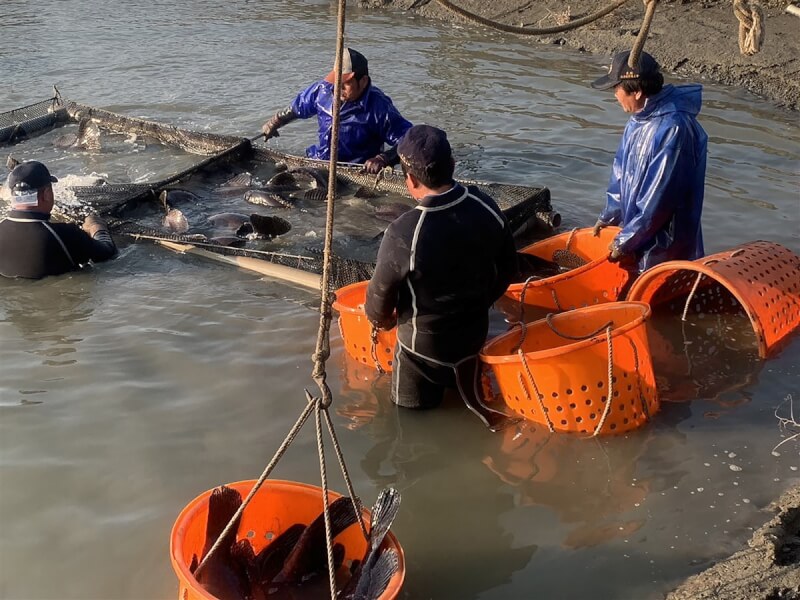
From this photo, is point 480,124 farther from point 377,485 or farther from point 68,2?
point 68,2

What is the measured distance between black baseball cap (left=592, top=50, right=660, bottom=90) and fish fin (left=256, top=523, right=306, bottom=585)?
353cm

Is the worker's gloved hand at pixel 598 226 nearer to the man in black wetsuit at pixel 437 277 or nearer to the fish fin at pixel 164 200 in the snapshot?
the man in black wetsuit at pixel 437 277

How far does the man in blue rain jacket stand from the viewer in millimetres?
5188

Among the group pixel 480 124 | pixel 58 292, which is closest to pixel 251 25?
pixel 480 124

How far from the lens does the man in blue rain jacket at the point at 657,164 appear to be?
17.0 ft

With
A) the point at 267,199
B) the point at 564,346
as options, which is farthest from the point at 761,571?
the point at 267,199

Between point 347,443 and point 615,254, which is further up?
point 615,254

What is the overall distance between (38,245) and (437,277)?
3665 millimetres

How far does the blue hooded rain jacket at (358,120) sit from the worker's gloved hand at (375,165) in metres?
0.33

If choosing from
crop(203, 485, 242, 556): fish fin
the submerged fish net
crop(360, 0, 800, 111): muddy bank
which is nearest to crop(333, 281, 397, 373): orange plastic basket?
the submerged fish net

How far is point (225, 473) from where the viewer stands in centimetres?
430

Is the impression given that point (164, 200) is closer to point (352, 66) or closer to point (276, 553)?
point (352, 66)

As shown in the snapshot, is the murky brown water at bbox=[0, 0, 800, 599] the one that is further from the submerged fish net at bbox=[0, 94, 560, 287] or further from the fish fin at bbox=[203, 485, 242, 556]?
the fish fin at bbox=[203, 485, 242, 556]

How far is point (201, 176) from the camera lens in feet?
26.9
